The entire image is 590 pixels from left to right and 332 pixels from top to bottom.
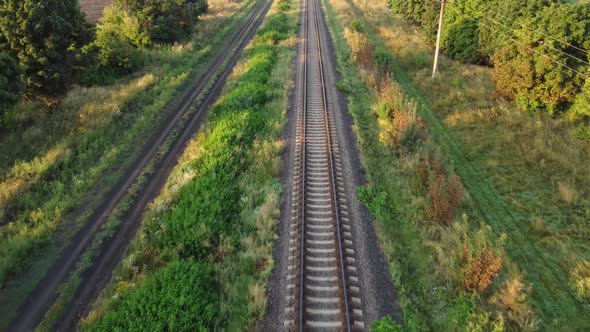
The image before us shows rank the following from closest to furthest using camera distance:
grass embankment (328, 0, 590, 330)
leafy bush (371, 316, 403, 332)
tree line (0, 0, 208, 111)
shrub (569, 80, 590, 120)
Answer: leafy bush (371, 316, 403, 332), grass embankment (328, 0, 590, 330), tree line (0, 0, 208, 111), shrub (569, 80, 590, 120)

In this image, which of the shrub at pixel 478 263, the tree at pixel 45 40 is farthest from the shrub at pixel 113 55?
the shrub at pixel 478 263

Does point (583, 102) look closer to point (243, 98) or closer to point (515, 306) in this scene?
point (515, 306)

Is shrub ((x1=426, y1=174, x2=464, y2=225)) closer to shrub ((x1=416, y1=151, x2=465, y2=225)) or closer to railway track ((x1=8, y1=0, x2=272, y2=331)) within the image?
shrub ((x1=416, y1=151, x2=465, y2=225))

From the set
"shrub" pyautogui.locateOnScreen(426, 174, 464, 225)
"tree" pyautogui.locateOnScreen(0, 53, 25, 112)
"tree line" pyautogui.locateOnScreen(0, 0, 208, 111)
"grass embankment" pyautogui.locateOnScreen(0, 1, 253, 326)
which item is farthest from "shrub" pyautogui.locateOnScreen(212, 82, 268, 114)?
"shrub" pyautogui.locateOnScreen(426, 174, 464, 225)

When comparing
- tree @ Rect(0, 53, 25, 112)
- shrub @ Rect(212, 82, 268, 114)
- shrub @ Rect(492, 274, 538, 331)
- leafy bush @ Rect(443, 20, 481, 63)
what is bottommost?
shrub @ Rect(492, 274, 538, 331)

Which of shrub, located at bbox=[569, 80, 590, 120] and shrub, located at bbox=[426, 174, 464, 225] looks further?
shrub, located at bbox=[569, 80, 590, 120]

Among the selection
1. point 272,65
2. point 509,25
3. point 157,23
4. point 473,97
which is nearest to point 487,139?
point 473,97

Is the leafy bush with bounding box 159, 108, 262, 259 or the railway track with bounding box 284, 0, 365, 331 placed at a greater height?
the leafy bush with bounding box 159, 108, 262, 259
